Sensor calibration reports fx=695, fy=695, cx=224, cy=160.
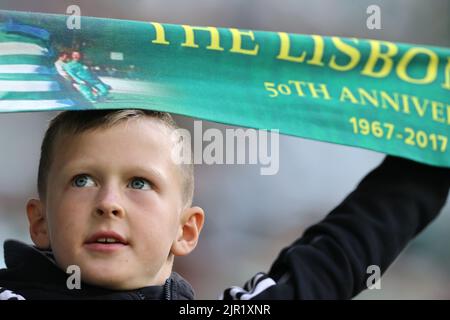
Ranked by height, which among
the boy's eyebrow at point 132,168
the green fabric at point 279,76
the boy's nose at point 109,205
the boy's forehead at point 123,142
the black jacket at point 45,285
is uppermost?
the green fabric at point 279,76

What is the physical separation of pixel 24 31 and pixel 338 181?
1.79 ft

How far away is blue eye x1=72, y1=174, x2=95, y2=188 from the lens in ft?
2.85

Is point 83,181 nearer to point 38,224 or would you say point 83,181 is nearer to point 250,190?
point 38,224

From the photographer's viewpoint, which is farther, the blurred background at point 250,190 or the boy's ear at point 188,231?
the blurred background at point 250,190

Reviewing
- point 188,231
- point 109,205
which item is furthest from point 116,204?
point 188,231

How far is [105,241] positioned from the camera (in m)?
0.85

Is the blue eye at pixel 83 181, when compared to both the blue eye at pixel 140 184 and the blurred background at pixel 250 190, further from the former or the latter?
the blurred background at pixel 250 190

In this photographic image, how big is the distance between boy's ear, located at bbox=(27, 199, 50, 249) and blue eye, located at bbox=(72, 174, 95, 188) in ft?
0.29

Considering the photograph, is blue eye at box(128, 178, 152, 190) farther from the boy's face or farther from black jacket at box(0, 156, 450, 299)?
black jacket at box(0, 156, 450, 299)

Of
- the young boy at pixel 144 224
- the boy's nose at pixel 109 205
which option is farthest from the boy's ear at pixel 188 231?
the boy's nose at pixel 109 205

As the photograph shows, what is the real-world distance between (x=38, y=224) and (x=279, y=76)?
0.38 m

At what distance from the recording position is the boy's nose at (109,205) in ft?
2.76
